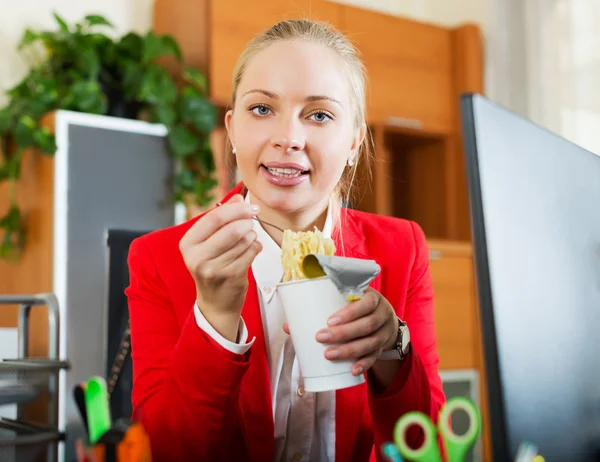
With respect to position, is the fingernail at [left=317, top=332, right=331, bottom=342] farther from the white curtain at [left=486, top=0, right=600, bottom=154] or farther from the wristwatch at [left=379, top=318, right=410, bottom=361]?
the white curtain at [left=486, top=0, right=600, bottom=154]

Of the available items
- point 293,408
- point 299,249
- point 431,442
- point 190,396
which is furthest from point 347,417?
point 431,442

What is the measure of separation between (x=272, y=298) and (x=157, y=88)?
176cm

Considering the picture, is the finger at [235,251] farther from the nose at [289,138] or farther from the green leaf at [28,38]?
the green leaf at [28,38]

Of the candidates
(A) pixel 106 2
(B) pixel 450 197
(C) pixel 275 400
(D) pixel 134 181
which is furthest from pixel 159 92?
(C) pixel 275 400

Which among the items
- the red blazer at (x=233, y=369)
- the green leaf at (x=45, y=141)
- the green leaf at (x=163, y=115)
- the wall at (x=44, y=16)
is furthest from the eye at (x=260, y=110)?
the wall at (x=44, y=16)

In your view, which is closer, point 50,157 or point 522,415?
point 522,415

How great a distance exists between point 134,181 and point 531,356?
Result: 219 cm

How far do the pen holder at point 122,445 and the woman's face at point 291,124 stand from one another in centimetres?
51

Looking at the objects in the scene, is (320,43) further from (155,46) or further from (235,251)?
(155,46)

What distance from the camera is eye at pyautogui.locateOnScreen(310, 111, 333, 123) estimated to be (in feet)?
3.06

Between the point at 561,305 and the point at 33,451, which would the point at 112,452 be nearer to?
the point at 33,451

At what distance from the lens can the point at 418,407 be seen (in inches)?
30.8

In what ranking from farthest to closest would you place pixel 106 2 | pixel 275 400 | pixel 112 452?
1. pixel 106 2
2. pixel 275 400
3. pixel 112 452

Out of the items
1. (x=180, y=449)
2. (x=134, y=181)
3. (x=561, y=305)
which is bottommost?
(x=180, y=449)
